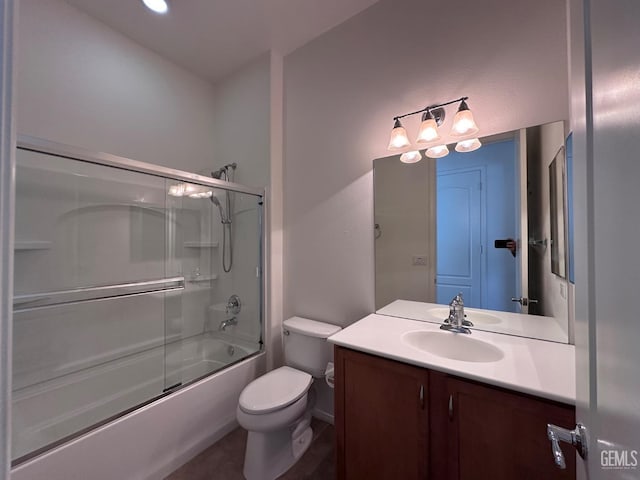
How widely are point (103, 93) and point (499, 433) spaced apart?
297 centimetres

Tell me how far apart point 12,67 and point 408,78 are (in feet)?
5.60

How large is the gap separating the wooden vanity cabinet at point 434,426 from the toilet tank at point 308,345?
46 centimetres

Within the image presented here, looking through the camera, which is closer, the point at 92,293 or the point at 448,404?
the point at 448,404

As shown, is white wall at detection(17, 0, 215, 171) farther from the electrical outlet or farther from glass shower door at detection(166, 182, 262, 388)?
the electrical outlet

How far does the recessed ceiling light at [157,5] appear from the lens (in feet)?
5.40

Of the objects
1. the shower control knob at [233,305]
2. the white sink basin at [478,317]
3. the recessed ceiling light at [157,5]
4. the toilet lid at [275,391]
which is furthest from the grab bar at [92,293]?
the white sink basin at [478,317]

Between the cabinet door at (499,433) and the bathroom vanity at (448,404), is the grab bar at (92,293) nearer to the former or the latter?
the bathroom vanity at (448,404)

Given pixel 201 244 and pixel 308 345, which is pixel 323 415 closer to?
pixel 308 345

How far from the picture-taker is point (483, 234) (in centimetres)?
142

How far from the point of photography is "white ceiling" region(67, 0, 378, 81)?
67.1 inches

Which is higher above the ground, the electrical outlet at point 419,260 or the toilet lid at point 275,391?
the electrical outlet at point 419,260

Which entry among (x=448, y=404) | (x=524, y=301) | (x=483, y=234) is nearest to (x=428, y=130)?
(x=483, y=234)

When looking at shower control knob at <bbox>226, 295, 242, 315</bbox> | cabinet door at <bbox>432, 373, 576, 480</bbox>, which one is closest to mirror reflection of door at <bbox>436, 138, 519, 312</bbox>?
cabinet door at <bbox>432, 373, 576, 480</bbox>

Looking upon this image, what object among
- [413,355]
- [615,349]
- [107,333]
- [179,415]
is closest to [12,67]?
[615,349]
